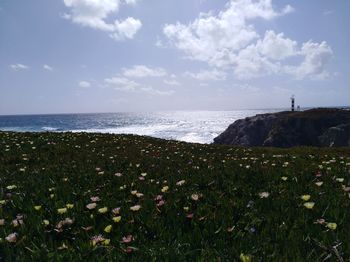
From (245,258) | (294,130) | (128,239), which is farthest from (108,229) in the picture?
(294,130)

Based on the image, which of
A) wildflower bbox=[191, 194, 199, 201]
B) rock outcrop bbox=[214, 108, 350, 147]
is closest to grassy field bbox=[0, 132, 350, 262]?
wildflower bbox=[191, 194, 199, 201]

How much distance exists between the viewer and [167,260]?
3.34 metres

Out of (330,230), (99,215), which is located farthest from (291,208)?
(99,215)

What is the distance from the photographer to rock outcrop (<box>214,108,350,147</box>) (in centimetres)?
5554

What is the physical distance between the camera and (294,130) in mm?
61938

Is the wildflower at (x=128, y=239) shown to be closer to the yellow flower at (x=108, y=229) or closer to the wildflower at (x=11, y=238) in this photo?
the yellow flower at (x=108, y=229)

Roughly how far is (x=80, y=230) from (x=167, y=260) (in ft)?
5.12

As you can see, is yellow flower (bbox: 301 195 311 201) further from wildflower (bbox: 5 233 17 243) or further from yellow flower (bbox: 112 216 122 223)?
wildflower (bbox: 5 233 17 243)

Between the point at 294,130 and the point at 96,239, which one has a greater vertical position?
the point at 96,239

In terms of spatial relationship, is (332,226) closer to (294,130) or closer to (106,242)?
(106,242)

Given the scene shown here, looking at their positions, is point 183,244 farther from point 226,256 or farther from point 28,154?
point 28,154

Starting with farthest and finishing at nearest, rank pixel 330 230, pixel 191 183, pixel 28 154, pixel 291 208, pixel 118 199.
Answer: pixel 28 154, pixel 191 183, pixel 118 199, pixel 291 208, pixel 330 230

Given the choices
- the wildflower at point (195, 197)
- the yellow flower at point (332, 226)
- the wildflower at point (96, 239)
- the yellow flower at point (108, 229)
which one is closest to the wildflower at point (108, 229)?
the yellow flower at point (108, 229)

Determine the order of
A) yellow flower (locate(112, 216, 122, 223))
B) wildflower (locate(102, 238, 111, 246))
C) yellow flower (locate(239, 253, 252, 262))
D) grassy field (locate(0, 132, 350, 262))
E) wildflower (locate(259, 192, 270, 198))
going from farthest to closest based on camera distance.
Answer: wildflower (locate(259, 192, 270, 198)) < yellow flower (locate(112, 216, 122, 223)) < wildflower (locate(102, 238, 111, 246)) < grassy field (locate(0, 132, 350, 262)) < yellow flower (locate(239, 253, 252, 262))
